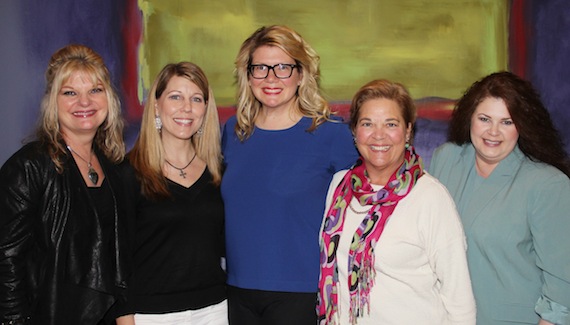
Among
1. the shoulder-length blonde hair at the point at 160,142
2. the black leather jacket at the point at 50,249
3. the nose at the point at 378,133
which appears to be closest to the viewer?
the black leather jacket at the point at 50,249

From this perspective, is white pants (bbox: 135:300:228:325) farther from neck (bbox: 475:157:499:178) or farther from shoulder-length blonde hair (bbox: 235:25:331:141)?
neck (bbox: 475:157:499:178)

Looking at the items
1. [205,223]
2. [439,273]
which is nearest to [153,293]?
[205,223]

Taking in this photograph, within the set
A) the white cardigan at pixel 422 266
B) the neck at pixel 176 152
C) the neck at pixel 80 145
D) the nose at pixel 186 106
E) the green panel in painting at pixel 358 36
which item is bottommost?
the white cardigan at pixel 422 266

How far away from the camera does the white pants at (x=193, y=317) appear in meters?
2.37

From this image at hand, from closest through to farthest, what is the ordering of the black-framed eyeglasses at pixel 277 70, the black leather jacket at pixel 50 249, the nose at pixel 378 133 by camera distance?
the black leather jacket at pixel 50 249 < the nose at pixel 378 133 < the black-framed eyeglasses at pixel 277 70

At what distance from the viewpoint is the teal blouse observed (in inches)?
85.0

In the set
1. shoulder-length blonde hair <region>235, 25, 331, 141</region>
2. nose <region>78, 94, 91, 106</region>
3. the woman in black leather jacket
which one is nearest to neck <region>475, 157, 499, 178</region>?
shoulder-length blonde hair <region>235, 25, 331, 141</region>

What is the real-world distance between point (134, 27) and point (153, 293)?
1568mm

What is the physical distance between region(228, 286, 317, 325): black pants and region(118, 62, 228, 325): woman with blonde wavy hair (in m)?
0.15

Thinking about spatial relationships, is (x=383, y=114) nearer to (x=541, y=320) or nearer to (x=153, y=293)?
(x=541, y=320)

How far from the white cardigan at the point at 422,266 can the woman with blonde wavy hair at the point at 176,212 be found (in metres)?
0.71

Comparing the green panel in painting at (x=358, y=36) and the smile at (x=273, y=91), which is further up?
the green panel in painting at (x=358, y=36)

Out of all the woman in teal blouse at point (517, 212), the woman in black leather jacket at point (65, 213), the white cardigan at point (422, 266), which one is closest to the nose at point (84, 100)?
the woman in black leather jacket at point (65, 213)

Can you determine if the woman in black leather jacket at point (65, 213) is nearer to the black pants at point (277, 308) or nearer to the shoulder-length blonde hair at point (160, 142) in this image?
the shoulder-length blonde hair at point (160, 142)
